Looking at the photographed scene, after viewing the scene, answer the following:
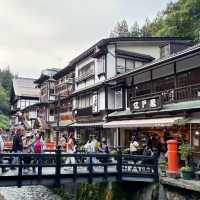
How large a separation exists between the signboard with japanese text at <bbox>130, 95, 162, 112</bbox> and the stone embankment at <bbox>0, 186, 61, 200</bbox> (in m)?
9.38

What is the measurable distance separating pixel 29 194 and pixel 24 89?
5434 centimetres

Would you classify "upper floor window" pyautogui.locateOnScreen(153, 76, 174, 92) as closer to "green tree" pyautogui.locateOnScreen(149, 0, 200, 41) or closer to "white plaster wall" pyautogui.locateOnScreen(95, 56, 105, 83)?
"white plaster wall" pyautogui.locateOnScreen(95, 56, 105, 83)

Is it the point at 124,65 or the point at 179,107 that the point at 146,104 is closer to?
the point at 179,107

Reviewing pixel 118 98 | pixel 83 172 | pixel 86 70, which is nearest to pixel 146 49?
pixel 118 98

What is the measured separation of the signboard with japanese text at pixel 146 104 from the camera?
23.4 m

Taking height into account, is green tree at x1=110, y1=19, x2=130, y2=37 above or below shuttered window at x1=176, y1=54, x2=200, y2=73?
above

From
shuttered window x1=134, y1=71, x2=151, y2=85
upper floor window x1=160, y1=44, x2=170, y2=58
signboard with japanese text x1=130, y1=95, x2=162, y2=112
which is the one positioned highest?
upper floor window x1=160, y1=44, x2=170, y2=58

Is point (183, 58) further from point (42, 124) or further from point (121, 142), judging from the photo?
point (42, 124)

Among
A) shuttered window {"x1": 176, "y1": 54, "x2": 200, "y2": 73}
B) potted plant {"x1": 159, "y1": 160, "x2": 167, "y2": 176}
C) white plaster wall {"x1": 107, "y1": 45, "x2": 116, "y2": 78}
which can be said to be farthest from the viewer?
white plaster wall {"x1": 107, "y1": 45, "x2": 116, "y2": 78}

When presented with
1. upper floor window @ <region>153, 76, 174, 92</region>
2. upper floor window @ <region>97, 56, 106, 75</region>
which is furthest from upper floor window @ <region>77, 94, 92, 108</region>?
upper floor window @ <region>153, 76, 174, 92</region>

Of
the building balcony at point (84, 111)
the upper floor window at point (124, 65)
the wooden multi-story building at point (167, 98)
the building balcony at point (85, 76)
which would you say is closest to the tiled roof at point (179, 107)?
the wooden multi-story building at point (167, 98)

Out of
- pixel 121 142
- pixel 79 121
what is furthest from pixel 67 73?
pixel 121 142

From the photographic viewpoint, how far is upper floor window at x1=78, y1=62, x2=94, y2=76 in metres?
37.1

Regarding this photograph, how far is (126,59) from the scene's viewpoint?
33.2m
